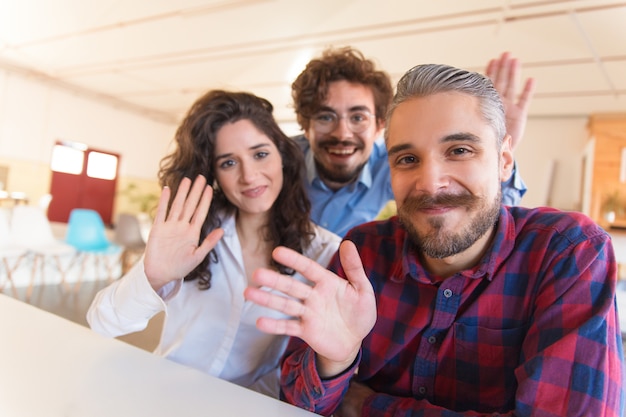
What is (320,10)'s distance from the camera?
6844 mm

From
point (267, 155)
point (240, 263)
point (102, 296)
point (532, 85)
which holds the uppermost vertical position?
point (532, 85)

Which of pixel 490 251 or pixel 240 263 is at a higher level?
pixel 490 251

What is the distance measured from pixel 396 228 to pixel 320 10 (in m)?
6.49

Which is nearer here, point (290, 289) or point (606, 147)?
point (290, 289)

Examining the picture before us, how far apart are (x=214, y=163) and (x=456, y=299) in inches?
38.1

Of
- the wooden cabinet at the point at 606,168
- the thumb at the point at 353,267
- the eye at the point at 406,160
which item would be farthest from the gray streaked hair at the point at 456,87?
the wooden cabinet at the point at 606,168

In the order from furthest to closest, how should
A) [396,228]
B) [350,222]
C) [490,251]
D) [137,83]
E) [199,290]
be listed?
1. [137,83]
2. [350,222]
3. [199,290]
4. [396,228]
5. [490,251]

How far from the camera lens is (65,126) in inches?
395

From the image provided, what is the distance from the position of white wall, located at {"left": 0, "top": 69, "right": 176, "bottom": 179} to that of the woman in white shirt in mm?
7421

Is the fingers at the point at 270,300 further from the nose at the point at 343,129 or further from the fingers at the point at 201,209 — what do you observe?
the nose at the point at 343,129

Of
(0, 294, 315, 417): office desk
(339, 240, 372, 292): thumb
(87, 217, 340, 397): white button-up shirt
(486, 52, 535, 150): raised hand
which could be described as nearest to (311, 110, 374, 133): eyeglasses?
(486, 52, 535, 150): raised hand

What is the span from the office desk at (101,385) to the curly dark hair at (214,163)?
0.51 m

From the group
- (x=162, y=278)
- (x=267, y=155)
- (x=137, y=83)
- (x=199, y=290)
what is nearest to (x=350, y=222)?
(x=267, y=155)

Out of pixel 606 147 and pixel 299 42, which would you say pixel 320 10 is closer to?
pixel 299 42
